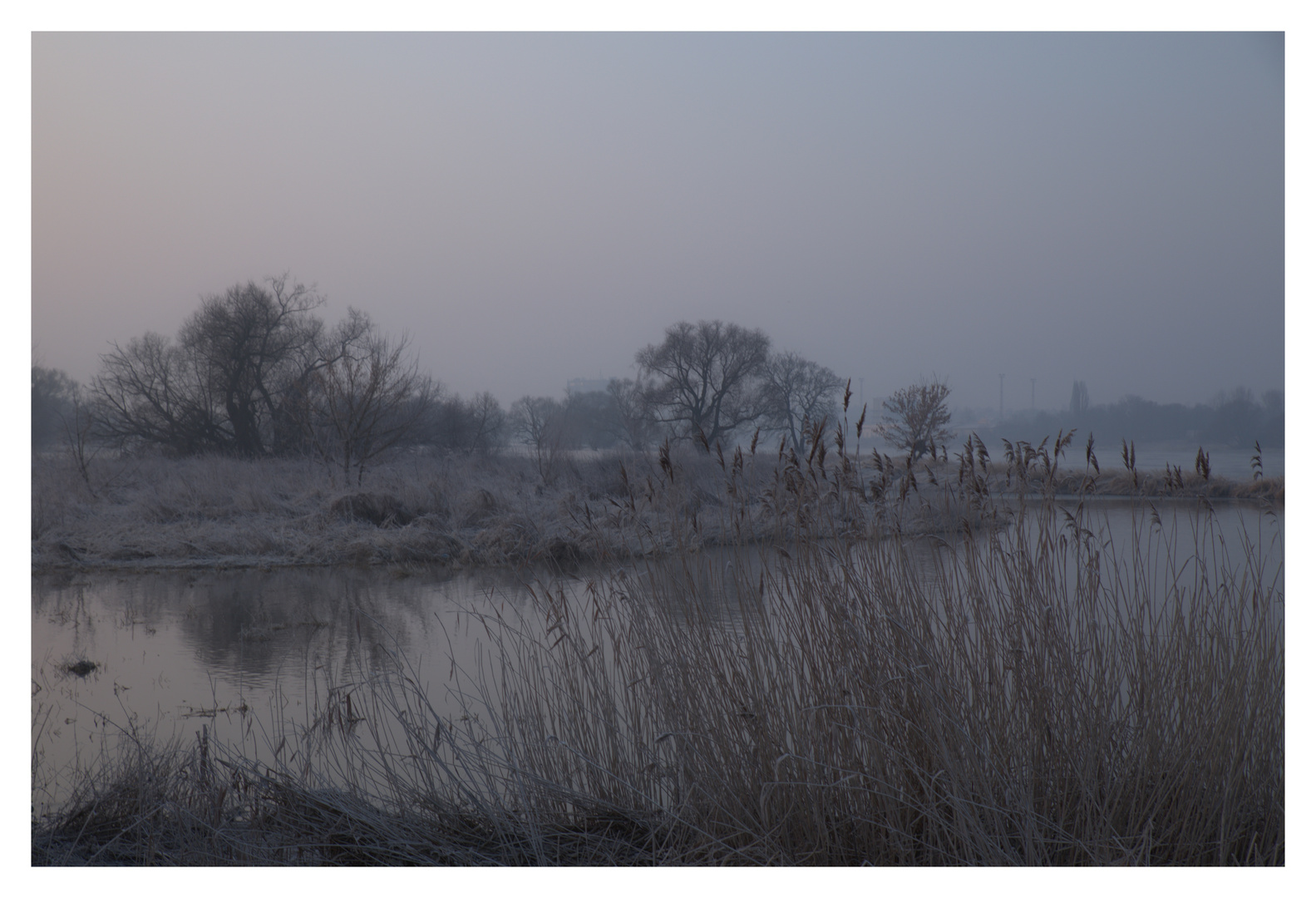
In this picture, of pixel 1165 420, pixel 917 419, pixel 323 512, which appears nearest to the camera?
pixel 917 419

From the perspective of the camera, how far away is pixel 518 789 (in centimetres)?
210

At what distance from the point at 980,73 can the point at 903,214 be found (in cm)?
134

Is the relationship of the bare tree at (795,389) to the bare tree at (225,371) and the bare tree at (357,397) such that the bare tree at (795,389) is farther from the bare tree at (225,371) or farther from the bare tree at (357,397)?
the bare tree at (225,371)

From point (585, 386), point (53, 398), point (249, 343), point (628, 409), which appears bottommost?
point (628, 409)

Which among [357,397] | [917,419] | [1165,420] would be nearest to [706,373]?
[357,397]

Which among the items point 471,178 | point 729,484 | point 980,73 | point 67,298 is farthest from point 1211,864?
point 471,178

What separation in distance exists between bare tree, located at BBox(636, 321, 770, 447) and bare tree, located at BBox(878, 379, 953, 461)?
655cm

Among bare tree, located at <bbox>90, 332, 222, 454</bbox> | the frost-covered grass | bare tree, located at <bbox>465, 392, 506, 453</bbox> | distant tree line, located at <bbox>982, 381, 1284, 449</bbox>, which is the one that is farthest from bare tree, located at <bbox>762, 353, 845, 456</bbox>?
bare tree, located at <bbox>90, 332, 222, 454</bbox>

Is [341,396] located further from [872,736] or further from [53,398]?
[872,736]

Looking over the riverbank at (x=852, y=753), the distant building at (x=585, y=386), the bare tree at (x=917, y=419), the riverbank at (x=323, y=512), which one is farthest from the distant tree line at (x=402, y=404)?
the riverbank at (x=852, y=753)

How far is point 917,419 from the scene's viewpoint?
218 cm

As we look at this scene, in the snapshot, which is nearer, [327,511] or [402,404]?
[327,511]

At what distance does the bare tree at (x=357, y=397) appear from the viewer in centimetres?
1132

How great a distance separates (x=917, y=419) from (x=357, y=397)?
10725 millimetres
